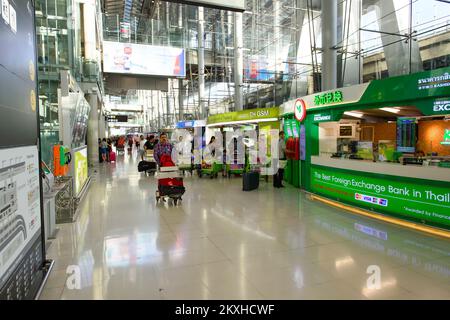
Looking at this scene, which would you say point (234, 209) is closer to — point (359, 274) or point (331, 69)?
point (359, 274)

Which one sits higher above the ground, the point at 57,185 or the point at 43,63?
the point at 43,63

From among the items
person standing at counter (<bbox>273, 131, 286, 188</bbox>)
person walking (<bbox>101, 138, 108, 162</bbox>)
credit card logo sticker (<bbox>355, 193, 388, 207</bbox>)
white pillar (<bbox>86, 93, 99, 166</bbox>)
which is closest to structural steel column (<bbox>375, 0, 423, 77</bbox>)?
person standing at counter (<bbox>273, 131, 286, 188</bbox>)

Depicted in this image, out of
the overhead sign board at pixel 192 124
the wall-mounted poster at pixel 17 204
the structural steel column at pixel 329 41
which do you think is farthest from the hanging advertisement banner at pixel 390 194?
the overhead sign board at pixel 192 124

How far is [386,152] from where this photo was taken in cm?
536

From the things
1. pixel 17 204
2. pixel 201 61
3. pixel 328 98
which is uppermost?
pixel 201 61

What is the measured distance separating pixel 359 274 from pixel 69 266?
3.15 m

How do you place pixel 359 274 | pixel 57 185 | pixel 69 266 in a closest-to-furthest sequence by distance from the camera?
pixel 359 274, pixel 69 266, pixel 57 185

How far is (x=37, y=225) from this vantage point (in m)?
2.80

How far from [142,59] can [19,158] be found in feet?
56.6

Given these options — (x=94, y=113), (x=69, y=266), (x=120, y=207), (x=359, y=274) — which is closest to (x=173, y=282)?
(x=69, y=266)

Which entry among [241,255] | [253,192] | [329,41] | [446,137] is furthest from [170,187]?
[446,137]

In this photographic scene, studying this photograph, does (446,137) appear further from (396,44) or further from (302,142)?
(396,44)

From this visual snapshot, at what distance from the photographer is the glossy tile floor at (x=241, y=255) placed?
9.27ft

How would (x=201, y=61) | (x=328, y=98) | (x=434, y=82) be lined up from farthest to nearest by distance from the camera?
(x=201, y=61), (x=328, y=98), (x=434, y=82)
